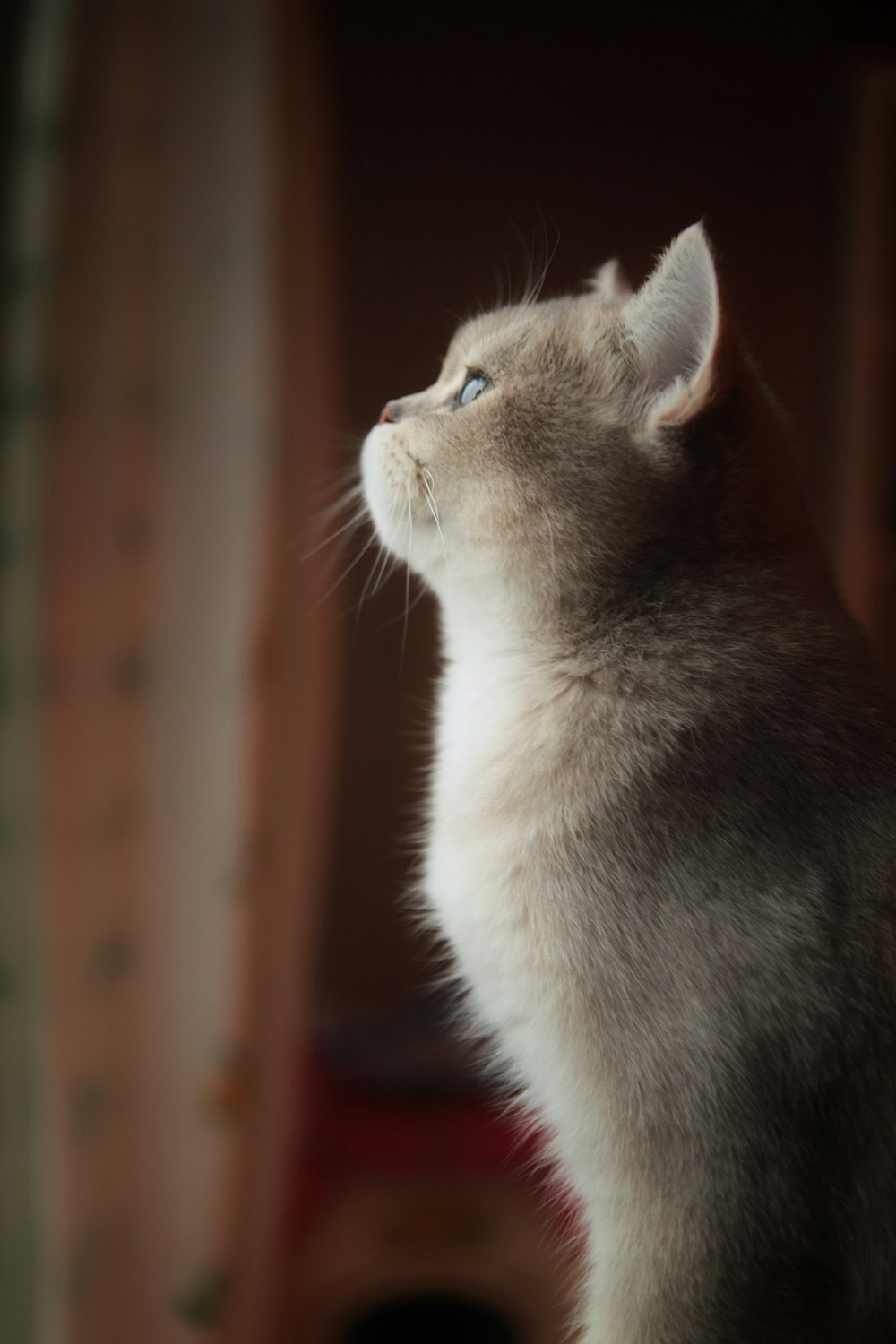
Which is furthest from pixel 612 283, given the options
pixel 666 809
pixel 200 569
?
pixel 200 569

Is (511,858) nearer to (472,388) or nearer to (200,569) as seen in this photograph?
(472,388)

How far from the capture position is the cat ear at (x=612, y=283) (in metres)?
0.61

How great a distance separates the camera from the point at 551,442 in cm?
55

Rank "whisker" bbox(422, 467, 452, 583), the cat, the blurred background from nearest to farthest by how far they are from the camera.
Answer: the cat → "whisker" bbox(422, 467, 452, 583) → the blurred background

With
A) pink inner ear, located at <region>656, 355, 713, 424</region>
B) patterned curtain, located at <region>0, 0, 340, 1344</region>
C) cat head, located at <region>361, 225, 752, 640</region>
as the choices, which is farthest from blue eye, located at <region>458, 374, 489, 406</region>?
patterned curtain, located at <region>0, 0, 340, 1344</region>

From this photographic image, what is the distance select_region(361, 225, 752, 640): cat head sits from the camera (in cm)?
50

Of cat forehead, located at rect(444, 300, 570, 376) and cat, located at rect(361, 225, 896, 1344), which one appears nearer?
cat, located at rect(361, 225, 896, 1344)

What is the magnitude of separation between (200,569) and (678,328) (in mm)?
741

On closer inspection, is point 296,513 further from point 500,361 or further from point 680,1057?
point 680,1057

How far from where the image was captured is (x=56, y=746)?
103 cm

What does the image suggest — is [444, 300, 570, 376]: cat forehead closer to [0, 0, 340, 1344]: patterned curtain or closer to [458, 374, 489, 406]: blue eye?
[458, 374, 489, 406]: blue eye

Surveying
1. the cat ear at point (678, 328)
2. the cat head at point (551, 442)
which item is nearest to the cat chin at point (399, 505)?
the cat head at point (551, 442)

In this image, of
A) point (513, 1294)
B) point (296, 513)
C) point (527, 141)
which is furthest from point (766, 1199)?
point (513, 1294)

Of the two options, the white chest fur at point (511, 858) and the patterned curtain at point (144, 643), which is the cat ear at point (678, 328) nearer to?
the white chest fur at point (511, 858)
